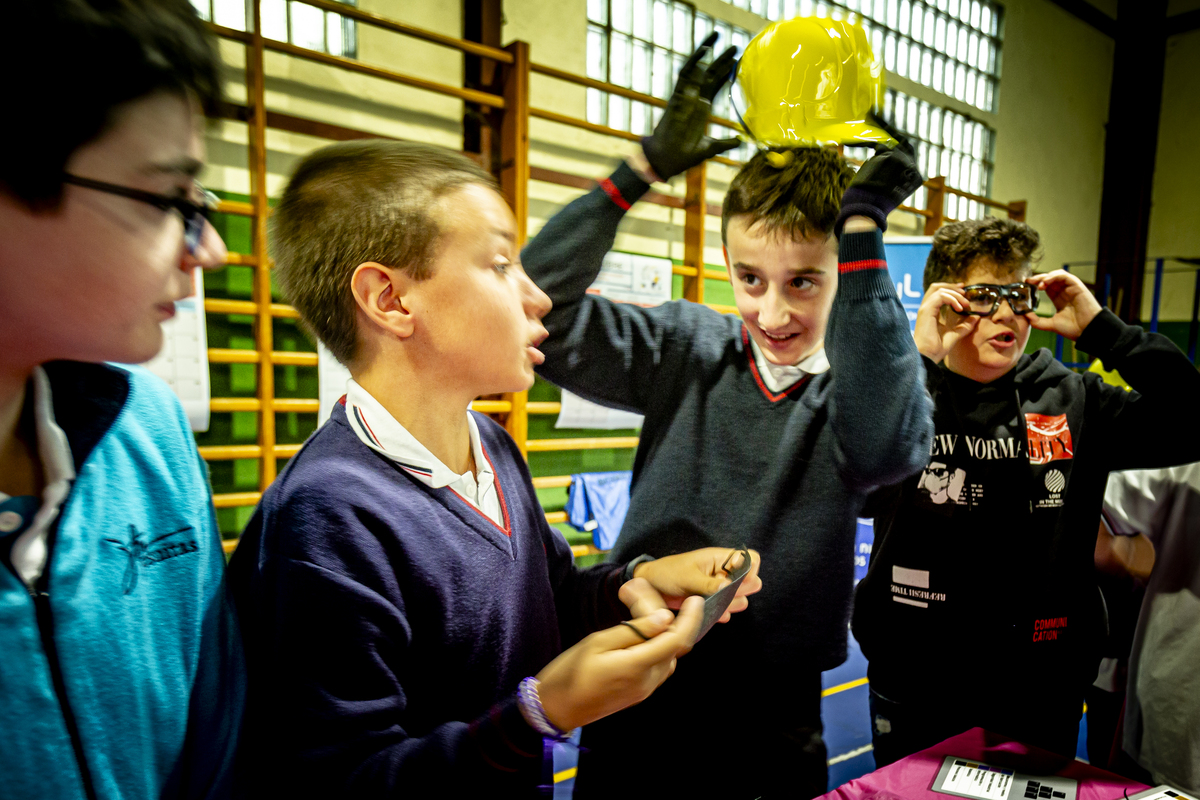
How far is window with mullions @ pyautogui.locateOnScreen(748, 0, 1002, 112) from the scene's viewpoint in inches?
220

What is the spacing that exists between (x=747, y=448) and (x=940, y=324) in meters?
0.90

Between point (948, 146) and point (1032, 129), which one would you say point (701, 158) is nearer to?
point (948, 146)

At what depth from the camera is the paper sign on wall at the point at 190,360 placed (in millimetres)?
2602

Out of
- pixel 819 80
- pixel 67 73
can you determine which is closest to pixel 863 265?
pixel 819 80

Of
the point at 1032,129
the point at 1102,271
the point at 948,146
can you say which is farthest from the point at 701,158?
the point at 1102,271

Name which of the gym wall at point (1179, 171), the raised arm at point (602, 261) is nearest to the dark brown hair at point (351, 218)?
the raised arm at point (602, 261)

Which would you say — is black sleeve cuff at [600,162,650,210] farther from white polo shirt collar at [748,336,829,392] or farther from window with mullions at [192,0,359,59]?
window with mullions at [192,0,359,59]

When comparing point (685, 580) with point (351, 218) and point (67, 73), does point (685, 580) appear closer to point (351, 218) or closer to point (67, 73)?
point (351, 218)

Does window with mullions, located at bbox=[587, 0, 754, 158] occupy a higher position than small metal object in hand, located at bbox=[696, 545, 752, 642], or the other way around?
window with mullions, located at bbox=[587, 0, 754, 158]

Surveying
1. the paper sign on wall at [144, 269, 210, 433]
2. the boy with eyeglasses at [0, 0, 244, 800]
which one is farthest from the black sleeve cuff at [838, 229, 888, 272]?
the paper sign on wall at [144, 269, 210, 433]

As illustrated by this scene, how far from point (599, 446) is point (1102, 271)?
677cm

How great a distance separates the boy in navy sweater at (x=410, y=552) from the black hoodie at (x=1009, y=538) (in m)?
0.92

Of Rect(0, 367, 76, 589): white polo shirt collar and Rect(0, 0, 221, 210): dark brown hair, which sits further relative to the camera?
Rect(0, 367, 76, 589): white polo shirt collar

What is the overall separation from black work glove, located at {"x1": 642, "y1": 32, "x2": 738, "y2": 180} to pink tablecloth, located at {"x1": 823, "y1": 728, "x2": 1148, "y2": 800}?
0.99 m
